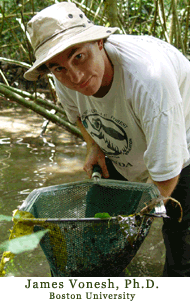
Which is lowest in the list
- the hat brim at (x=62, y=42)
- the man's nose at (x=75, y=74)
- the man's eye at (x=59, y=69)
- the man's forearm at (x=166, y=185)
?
the man's forearm at (x=166, y=185)

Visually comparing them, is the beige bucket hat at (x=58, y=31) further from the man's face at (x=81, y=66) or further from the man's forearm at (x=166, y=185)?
the man's forearm at (x=166, y=185)

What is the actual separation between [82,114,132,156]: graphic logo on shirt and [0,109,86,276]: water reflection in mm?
1006

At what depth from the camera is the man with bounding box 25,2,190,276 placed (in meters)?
1.29

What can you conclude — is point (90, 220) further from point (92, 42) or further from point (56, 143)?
point (56, 143)

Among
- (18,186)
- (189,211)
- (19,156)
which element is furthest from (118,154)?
(19,156)

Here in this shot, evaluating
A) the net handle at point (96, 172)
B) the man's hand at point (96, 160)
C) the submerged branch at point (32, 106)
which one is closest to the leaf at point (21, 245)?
the net handle at point (96, 172)

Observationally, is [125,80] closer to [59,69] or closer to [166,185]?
[59,69]

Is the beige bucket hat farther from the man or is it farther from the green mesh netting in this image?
the green mesh netting

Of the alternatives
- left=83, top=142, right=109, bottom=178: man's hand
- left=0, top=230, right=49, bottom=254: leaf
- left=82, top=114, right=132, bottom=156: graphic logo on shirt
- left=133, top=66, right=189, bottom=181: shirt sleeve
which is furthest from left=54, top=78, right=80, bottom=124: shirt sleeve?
left=0, top=230, right=49, bottom=254: leaf

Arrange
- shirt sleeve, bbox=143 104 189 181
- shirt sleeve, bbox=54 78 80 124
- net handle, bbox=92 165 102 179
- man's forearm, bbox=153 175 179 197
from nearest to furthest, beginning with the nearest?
shirt sleeve, bbox=143 104 189 181 → man's forearm, bbox=153 175 179 197 → net handle, bbox=92 165 102 179 → shirt sleeve, bbox=54 78 80 124

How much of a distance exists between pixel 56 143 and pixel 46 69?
364 centimetres

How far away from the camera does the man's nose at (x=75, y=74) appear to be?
1.34 metres

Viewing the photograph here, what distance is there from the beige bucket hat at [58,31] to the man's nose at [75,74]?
12cm

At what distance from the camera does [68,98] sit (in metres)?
1.95
